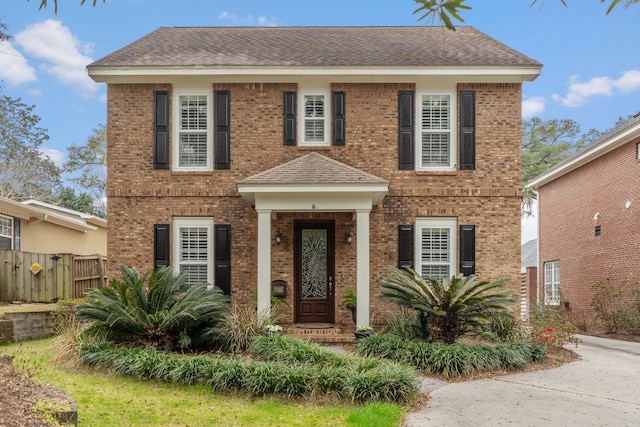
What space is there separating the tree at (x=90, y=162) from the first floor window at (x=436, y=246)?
24.9 metres

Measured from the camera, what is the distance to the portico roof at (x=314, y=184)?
9.66 meters

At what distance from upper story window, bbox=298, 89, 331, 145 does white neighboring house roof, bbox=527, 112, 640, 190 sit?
8194 millimetres

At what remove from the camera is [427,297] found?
842 centimetres

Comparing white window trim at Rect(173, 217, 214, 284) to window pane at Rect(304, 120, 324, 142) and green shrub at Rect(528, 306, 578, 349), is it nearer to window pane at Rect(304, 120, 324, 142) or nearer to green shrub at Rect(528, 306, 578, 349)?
window pane at Rect(304, 120, 324, 142)

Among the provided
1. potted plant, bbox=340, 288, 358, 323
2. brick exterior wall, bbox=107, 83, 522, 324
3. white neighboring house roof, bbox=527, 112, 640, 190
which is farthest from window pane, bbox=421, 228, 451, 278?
white neighboring house roof, bbox=527, 112, 640, 190

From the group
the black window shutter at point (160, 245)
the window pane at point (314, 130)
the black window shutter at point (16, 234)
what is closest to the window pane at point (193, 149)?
the black window shutter at point (160, 245)

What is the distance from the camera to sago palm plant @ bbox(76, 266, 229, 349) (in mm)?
8211

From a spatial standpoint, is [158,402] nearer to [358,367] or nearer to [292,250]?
[358,367]

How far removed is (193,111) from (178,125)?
0.47 metres

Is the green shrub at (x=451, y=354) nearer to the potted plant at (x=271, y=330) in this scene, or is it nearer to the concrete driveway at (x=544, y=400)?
the concrete driveway at (x=544, y=400)

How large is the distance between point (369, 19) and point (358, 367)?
11.0m

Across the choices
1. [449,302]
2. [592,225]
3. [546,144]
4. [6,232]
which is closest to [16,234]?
[6,232]

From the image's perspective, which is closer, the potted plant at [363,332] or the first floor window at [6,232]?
the potted plant at [363,332]

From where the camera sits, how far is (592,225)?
15.9 m
